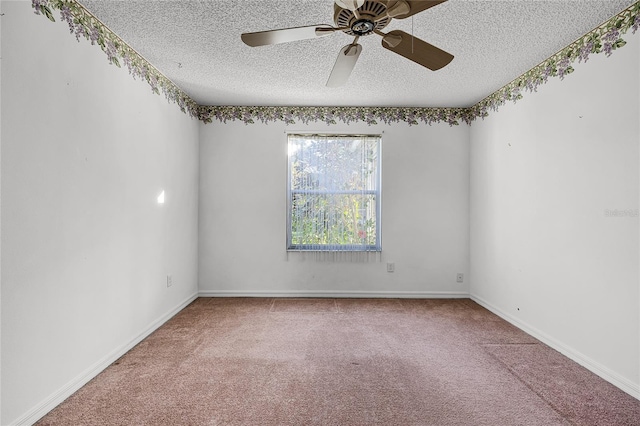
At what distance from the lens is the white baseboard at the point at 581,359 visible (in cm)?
222

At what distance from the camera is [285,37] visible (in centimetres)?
186

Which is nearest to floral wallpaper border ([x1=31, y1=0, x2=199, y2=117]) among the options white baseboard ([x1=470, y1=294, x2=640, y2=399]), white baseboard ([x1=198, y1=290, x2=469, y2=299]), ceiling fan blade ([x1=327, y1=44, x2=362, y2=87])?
ceiling fan blade ([x1=327, y1=44, x2=362, y2=87])

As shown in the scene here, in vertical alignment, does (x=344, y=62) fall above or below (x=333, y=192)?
above

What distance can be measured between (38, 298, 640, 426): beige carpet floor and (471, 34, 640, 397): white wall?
27cm

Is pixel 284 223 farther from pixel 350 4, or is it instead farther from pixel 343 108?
pixel 350 4

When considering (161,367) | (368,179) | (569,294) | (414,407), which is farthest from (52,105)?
(569,294)

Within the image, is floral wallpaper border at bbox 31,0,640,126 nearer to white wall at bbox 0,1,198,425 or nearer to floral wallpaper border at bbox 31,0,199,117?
floral wallpaper border at bbox 31,0,199,117

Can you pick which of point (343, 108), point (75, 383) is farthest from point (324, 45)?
point (75, 383)

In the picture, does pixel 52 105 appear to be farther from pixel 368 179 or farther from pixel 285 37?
pixel 368 179

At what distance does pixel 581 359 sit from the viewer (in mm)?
2611

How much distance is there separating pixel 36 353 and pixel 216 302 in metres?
2.38

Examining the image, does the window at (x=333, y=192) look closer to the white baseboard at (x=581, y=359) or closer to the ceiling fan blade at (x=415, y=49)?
the white baseboard at (x=581, y=359)

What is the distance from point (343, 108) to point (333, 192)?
1062 mm

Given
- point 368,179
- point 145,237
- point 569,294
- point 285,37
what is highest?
point 285,37
